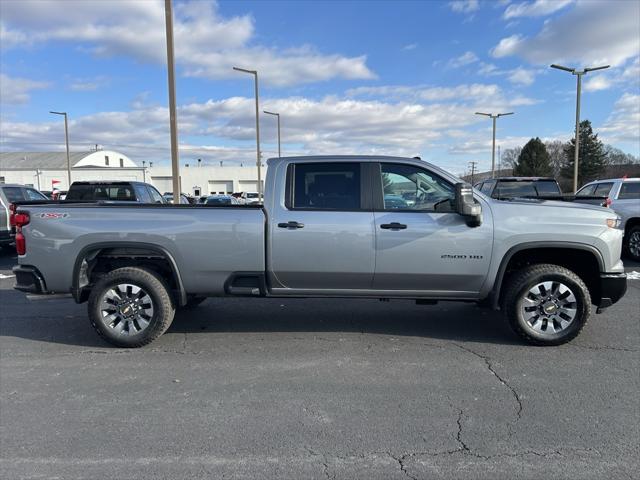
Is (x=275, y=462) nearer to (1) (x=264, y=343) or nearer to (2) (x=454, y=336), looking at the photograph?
(1) (x=264, y=343)

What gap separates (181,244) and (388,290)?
2195mm

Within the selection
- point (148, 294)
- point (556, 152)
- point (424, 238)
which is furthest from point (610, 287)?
point (556, 152)

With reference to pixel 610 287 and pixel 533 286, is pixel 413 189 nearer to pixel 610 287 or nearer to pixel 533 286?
pixel 533 286

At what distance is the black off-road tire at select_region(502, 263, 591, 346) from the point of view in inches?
187

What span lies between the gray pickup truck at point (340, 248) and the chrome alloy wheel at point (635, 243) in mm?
6517

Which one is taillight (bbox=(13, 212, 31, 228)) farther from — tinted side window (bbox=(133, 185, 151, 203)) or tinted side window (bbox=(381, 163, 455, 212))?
tinted side window (bbox=(133, 185, 151, 203))

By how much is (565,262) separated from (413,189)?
1.87 metres

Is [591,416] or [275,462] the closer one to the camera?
[275,462]

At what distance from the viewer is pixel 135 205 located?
5.05 meters

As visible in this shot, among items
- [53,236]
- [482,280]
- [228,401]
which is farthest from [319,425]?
[53,236]

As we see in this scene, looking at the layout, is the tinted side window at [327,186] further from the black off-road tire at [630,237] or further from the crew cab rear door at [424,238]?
the black off-road tire at [630,237]

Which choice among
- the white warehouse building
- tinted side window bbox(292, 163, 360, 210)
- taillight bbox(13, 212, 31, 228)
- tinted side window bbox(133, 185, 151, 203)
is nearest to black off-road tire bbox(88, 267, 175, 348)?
taillight bbox(13, 212, 31, 228)

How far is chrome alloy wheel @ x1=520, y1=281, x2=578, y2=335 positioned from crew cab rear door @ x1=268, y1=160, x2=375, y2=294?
5.42 ft

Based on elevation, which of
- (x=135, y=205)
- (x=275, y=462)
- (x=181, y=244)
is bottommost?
(x=275, y=462)
